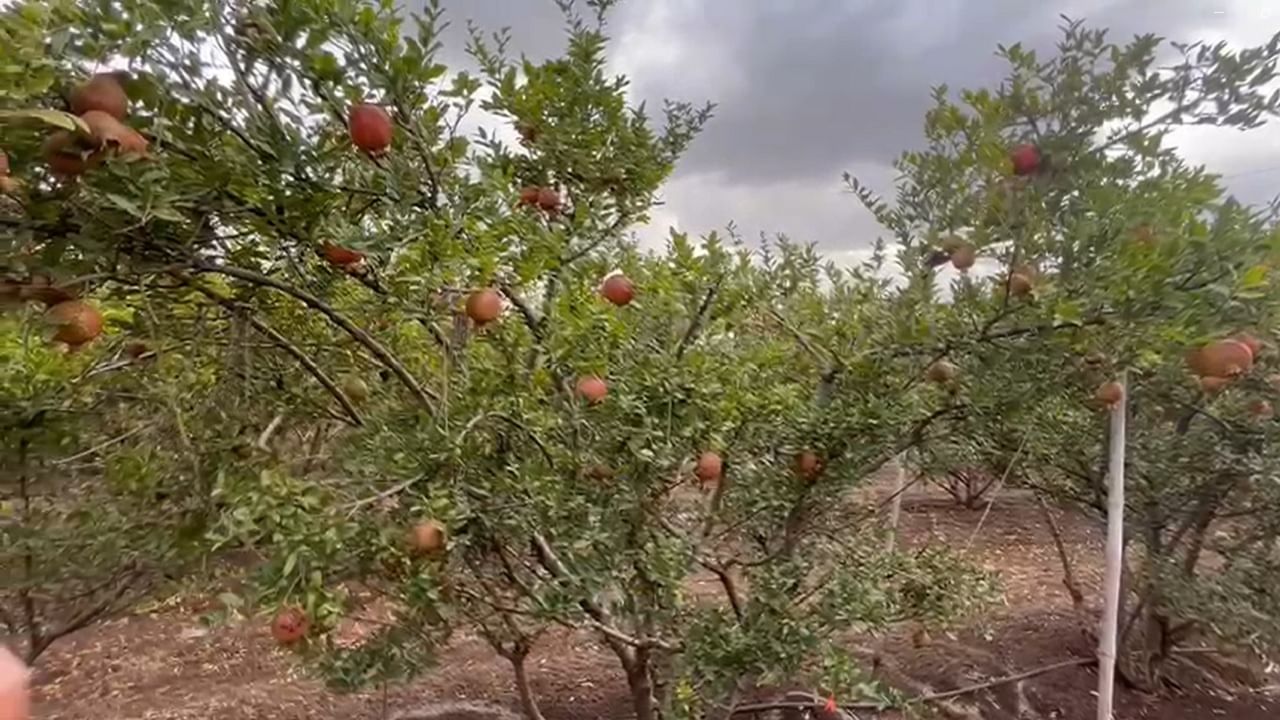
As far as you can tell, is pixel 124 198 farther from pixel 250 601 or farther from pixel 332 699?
pixel 332 699

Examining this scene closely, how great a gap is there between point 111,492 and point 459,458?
1192mm

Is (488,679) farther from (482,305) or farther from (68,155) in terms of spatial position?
(68,155)

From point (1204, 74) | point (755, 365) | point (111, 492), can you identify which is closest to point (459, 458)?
point (755, 365)

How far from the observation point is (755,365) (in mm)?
2449

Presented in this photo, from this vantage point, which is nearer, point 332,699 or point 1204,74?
point 1204,74

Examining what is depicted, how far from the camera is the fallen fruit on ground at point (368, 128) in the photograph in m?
1.53

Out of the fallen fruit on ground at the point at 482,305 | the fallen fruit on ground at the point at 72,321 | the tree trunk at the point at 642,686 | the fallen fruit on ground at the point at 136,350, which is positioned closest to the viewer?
the fallen fruit on ground at the point at 72,321

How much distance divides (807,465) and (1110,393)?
795mm

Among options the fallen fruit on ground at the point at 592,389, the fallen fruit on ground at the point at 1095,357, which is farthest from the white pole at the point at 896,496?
the fallen fruit on ground at the point at 592,389

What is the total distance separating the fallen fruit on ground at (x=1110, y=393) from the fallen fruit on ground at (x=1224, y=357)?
29cm

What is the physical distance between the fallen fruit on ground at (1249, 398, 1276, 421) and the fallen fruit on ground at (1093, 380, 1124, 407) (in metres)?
1.18

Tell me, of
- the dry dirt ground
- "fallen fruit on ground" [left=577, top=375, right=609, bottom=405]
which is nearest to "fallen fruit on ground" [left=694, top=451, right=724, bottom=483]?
"fallen fruit on ground" [left=577, top=375, right=609, bottom=405]

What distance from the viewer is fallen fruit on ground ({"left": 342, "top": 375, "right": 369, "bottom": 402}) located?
2.24 m

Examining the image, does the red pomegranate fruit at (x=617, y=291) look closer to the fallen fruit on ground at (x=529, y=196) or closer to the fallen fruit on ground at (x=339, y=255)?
the fallen fruit on ground at (x=529, y=196)
